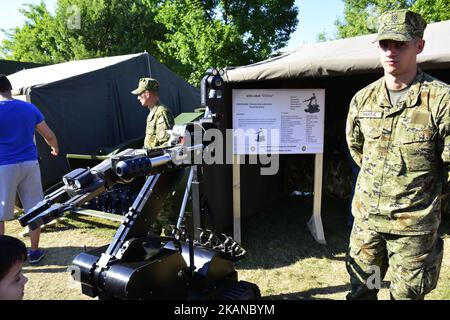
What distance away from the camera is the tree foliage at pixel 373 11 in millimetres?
12906

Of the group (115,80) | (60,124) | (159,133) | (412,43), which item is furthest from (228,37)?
(412,43)

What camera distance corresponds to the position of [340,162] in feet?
20.9

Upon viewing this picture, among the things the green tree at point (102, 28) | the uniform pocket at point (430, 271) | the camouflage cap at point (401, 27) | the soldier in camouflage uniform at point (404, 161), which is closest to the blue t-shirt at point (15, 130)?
the soldier in camouflage uniform at point (404, 161)

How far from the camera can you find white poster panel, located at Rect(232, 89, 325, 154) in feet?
13.9

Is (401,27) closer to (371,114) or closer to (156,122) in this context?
A: (371,114)

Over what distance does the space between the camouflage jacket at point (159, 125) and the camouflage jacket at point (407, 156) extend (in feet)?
10.1

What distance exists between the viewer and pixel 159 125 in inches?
196

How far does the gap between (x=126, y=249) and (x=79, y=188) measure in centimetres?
74

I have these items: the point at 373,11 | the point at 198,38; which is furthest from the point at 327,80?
the point at 373,11

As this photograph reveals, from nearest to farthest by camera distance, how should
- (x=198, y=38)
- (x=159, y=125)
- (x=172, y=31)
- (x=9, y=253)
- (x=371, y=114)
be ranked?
1. (x=9, y=253)
2. (x=371, y=114)
3. (x=159, y=125)
4. (x=198, y=38)
5. (x=172, y=31)

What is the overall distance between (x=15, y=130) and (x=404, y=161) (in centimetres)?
385

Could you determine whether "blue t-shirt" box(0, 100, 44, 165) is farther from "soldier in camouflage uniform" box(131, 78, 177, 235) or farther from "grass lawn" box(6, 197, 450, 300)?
"soldier in camouflage uniform" box(131, 78, 177, 235)

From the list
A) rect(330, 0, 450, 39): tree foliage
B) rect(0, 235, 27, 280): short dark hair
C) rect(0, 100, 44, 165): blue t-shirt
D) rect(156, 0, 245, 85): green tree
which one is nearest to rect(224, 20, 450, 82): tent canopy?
rect(0, 100, 44, 165): blue t-shirt

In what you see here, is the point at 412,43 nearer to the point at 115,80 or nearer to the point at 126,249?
the point at 126,249
